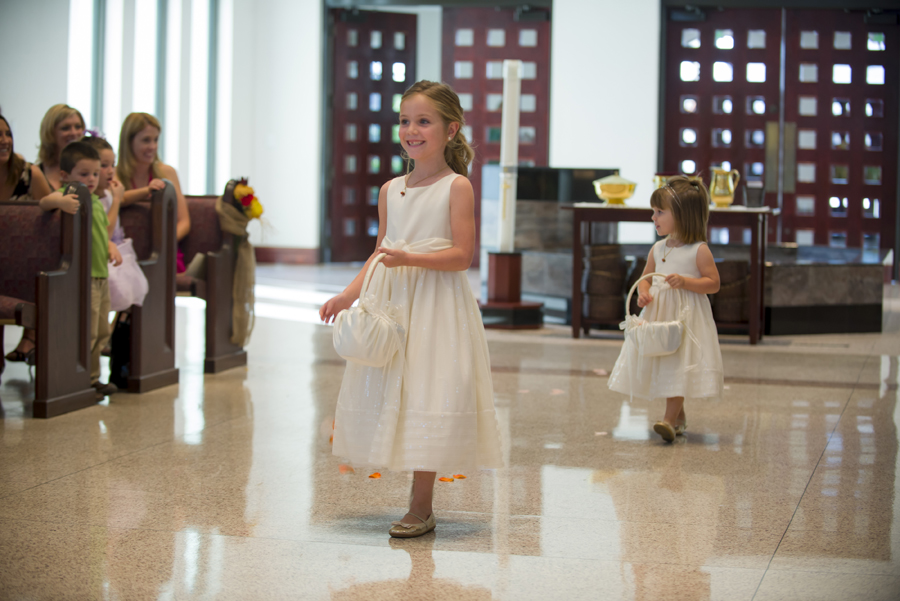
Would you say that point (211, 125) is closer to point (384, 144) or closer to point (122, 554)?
point (384, 144)

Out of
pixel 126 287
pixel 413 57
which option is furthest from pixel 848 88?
pixel 126 287

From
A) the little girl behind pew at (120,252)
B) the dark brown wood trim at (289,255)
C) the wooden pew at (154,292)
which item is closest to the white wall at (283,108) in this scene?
the dark brown wood trim at (289,255)

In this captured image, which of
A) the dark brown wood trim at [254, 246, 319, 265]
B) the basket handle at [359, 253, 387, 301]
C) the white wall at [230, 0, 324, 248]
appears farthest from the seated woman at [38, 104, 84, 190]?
the dark brown wood trim at [254, 246, 319, 265]

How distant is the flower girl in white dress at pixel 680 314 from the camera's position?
362cm

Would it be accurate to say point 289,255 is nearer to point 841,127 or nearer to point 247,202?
point 841,127

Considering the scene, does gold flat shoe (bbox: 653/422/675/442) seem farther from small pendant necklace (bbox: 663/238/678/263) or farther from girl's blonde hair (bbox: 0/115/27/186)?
girl's blonde hair (bbox: 0/115/27/186)

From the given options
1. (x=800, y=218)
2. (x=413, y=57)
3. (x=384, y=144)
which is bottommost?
(x=800, y=218)

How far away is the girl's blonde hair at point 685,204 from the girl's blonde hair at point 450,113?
4.06 ft

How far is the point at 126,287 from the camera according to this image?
428 centimetres

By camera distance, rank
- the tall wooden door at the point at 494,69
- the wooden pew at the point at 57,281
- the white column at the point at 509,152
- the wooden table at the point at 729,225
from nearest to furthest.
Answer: the wooden pew at the point at 57,281 < the wooden table at the point at 729,225 < the white column at the point at 509,152 < the tall wooden door at the point at 494,69

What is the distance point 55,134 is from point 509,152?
3.15 metres

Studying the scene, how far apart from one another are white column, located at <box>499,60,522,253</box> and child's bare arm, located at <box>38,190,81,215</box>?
3528mm

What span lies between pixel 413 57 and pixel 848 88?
567 cm

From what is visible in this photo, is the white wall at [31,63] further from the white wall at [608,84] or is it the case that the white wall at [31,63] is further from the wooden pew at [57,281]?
the white wall at [608,84]
